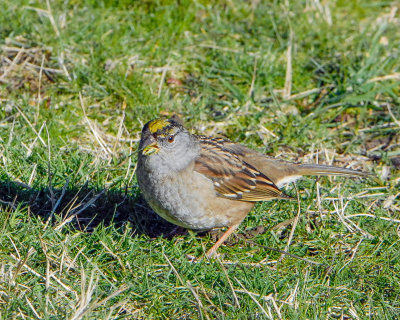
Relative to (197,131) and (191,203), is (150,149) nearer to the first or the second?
(191,203)

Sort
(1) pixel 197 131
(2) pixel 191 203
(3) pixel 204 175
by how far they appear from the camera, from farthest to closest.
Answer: (1) pixel 197 131, (3) pixel 204 175, (2) pixel 191 203

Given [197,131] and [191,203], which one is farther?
[197,131]

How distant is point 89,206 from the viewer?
15.5 ft

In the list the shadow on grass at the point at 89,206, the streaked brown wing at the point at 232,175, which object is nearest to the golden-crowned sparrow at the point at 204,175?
the streaked brown wing at the point at 232,175

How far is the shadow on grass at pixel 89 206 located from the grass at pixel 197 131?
1 centimetres

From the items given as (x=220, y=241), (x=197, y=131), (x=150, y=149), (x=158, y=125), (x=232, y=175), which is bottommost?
(x=220, y=241)

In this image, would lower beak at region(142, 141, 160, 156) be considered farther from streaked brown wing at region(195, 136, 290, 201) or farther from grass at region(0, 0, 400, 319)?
streaked brown wing at region(195, 136, 290, 201)

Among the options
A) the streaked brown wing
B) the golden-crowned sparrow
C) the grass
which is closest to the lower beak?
the golden-crowned sparrow

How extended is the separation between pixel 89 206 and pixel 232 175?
3.58ft

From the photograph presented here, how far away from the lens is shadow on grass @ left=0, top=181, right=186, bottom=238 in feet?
15.0

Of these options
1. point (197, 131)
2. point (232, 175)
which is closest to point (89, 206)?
point (232, 175)

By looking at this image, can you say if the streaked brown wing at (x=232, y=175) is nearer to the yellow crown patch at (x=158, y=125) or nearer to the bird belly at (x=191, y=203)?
the bird belly at (x=191, y=203)

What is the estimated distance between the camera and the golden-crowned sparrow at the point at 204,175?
4.23m

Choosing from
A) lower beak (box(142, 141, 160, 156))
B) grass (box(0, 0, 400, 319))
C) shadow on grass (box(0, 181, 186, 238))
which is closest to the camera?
grass (box(0, 0, 400, 319))
